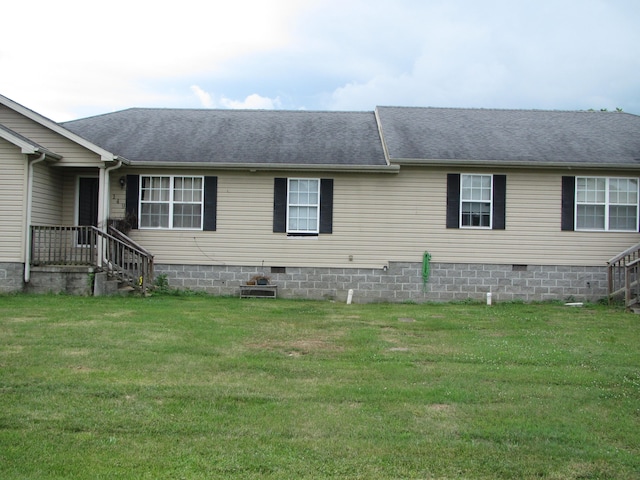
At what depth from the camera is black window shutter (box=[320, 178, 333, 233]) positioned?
52.9 ft

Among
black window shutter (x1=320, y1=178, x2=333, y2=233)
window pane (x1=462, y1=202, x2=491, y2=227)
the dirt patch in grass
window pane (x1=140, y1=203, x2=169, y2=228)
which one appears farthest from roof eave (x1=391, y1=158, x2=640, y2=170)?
the dirt patch in grass

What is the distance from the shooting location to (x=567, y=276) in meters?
16.1

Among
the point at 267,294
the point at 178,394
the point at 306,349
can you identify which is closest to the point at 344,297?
the point at 267,294

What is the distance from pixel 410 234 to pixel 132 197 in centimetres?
717

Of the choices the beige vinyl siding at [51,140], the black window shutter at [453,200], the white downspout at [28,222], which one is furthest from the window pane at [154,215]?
the black window shutter at [453,200]

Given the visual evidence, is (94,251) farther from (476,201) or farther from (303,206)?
(476,201)

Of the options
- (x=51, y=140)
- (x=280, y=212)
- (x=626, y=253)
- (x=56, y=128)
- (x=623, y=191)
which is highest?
(x=56, y=128)

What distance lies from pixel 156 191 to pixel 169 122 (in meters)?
3.59

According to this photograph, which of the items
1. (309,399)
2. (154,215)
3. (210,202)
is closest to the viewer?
(309,399)

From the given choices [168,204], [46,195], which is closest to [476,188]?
[168,204]

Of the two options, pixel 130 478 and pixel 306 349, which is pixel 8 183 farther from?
pixel 130 478

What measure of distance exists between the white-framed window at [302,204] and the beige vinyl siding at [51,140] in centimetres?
478

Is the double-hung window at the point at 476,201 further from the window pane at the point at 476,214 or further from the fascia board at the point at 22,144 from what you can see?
the fascia board at the point at 22,144

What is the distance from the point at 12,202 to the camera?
14758mm
